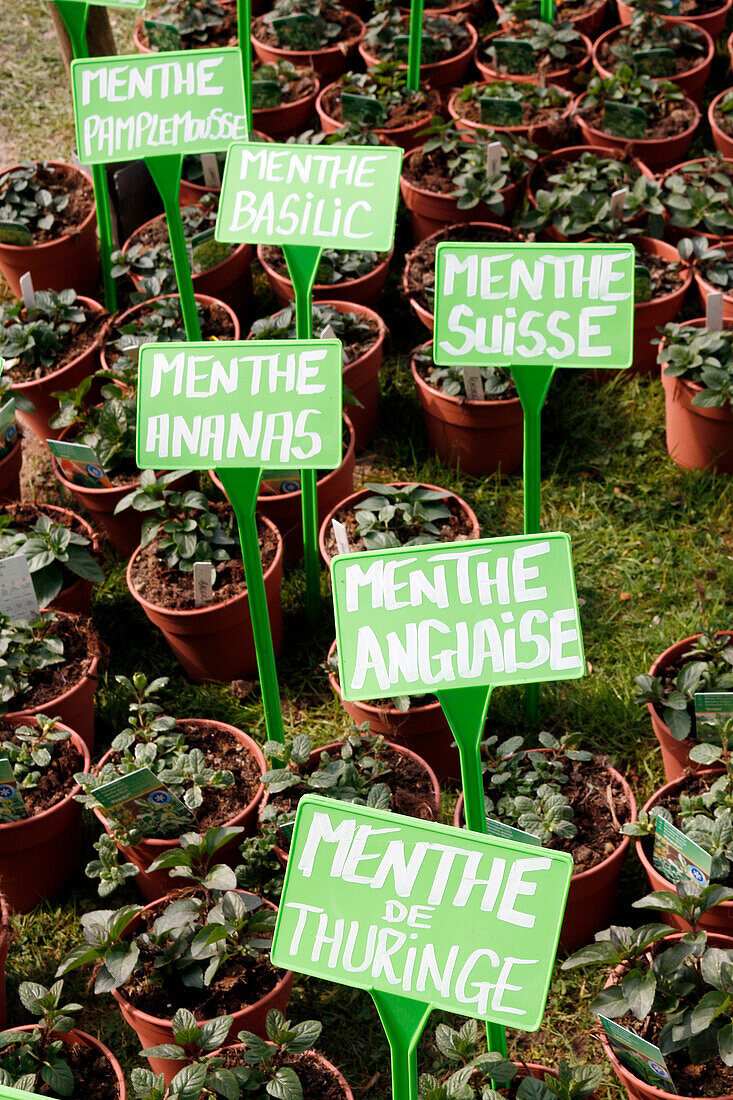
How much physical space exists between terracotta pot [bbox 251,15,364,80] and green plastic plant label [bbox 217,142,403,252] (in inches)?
95.0

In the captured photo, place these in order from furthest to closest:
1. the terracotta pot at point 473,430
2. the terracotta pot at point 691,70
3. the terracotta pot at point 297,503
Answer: the terracotta pot at point 691,70 < the terracotta pot at point 473,430 < the terracotta pot at point 297,503

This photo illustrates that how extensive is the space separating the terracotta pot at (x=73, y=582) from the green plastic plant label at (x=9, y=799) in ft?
2.27

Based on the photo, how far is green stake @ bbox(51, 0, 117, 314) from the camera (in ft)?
12.0

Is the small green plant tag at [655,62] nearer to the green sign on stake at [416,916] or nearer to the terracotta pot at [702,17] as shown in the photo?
the terracotta pot at [702,17]

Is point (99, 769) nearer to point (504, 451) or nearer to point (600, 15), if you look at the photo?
point (504, 451)

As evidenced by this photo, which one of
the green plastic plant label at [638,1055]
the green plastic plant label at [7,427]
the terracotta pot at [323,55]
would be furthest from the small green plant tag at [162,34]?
the green plastic plant label at [638,1055]

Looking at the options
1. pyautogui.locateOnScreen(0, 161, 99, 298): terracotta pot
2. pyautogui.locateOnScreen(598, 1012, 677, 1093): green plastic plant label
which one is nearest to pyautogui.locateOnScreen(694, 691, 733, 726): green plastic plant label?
pyautogui.locateOnScreen(598, 1012, 677, 1093): green plastic plant label

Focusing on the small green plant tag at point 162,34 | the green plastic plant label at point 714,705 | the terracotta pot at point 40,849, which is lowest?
the terracotta pot at point 40,849

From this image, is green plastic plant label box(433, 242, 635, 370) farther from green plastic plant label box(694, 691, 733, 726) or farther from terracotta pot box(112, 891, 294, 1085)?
terracotta pot box(112, 891, 294, 1085)

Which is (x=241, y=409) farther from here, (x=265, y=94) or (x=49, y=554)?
(x=265, y=94)

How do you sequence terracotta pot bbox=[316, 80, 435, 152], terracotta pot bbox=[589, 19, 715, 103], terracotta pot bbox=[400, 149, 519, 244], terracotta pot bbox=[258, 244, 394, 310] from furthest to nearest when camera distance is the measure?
1. terracotta pot bbox=[589, 19, 715, 103]
2. terracotta pot bbox=[316, 80, 435, 152]
3. terracotta pot bbox=[400, 149, 519, 244]
4. terracotta pot bbox=[258, 244, 394, 310]

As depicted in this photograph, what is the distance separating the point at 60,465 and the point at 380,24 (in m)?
2.66

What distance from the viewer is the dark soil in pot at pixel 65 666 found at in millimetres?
2992

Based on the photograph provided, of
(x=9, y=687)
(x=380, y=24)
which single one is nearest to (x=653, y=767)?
(x=9, y=687)
